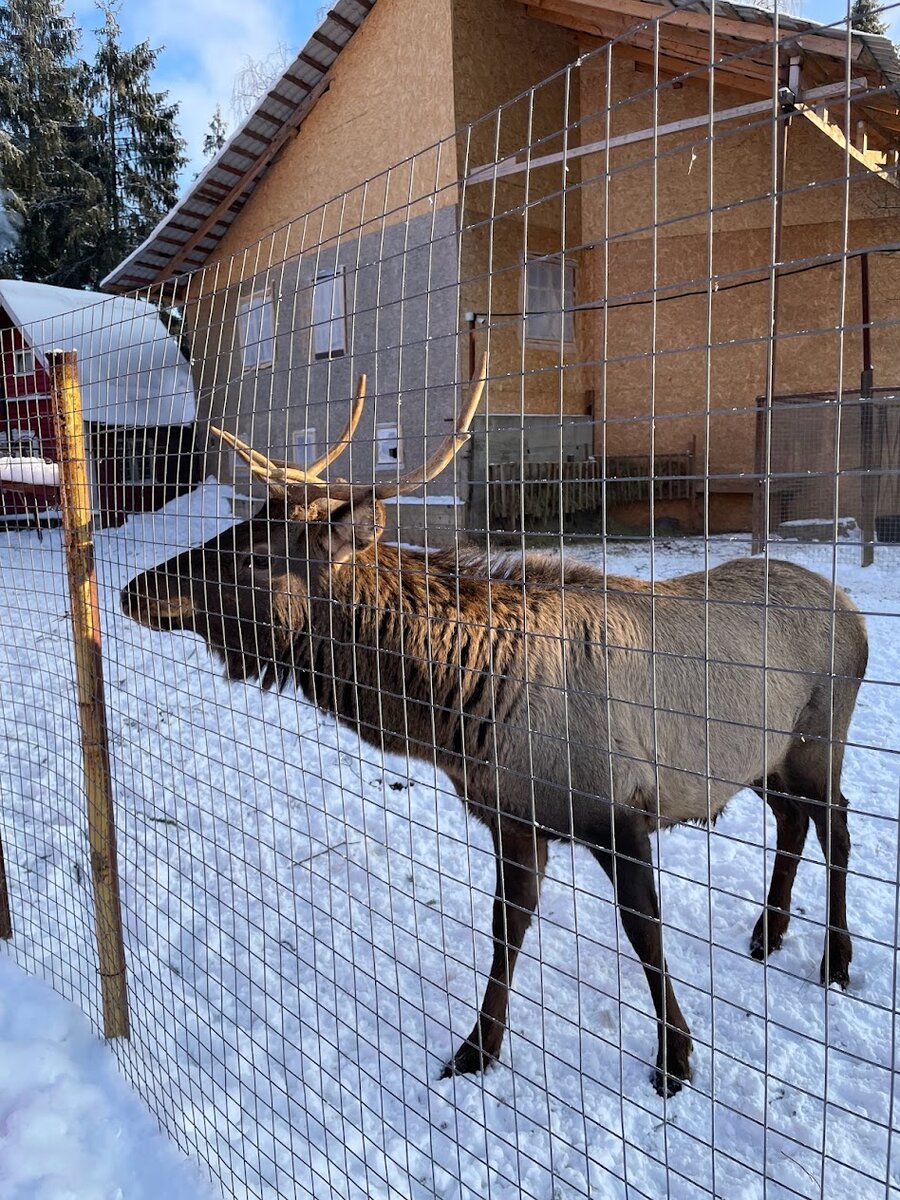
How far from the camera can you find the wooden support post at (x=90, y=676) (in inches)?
122

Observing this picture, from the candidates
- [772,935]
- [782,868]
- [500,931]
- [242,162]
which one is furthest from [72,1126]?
[242,162]

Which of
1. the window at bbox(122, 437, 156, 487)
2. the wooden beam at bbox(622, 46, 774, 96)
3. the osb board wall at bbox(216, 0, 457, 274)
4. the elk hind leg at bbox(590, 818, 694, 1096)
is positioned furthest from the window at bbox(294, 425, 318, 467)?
the wooden beam at bbox(622, 46, 774, 96)

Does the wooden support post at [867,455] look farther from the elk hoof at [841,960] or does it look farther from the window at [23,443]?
the window at [23,443]

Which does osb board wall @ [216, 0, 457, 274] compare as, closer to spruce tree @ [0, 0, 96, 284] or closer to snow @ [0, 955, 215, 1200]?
snow @ [0, 955, 215, 1200]

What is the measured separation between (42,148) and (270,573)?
29.5 m

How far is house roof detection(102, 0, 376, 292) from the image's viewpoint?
13.0 metres

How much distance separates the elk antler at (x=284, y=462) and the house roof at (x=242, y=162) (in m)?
12.6

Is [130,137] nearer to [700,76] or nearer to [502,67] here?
[502,67]

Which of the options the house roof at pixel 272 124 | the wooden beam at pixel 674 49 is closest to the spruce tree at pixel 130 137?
the house roof at pixel 272 124

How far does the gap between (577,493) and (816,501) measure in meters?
3.97

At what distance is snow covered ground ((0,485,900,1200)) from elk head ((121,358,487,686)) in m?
0.18

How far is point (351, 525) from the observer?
8.89 feet

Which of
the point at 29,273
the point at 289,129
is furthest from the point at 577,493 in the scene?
the point at 29,273

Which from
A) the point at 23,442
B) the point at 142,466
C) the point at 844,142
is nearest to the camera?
the point at 844,142
